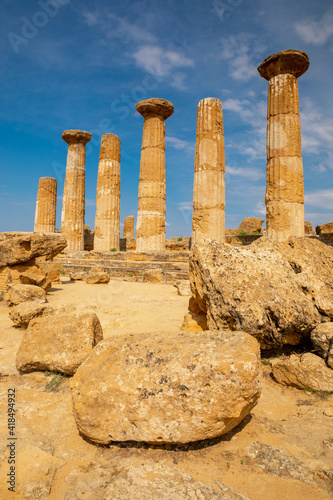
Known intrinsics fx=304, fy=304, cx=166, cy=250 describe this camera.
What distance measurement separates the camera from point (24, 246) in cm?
710

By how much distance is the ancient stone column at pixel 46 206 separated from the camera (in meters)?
18.0

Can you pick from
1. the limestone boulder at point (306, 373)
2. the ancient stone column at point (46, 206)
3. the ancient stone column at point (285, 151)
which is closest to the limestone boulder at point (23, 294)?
the limestone boulder at point (306, 373)

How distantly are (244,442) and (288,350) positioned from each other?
167 centimetres

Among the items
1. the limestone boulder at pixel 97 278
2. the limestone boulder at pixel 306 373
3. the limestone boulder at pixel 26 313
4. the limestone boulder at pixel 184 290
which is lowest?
the limestone boulder at pixel 306 373

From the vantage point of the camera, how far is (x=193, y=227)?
39.9ft

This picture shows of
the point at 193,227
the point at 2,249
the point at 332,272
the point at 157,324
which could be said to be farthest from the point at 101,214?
the point at 332,272

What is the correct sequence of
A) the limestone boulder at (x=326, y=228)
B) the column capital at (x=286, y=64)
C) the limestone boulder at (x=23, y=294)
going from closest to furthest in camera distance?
the limestone boulder at (x=23, y=294) → the column capital at (x=286, y=64) → the limestone boulder at (x=326, y=228)

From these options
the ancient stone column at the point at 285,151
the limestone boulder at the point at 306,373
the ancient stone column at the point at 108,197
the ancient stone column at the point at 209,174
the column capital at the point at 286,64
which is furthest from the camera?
the ancient stone column at the point at 108,197

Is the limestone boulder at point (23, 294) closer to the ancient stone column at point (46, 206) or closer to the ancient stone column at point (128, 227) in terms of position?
the ancient stone column at point (46, 206)

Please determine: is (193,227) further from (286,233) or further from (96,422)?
(96,422)

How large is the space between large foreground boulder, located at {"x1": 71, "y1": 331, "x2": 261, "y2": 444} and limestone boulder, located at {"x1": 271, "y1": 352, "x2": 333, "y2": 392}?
3.34 ft

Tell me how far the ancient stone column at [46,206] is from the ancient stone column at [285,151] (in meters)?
12.8

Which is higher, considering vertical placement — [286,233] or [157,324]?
[286,233]

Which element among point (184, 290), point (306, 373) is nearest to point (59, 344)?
point (306, 373)
